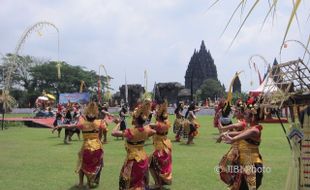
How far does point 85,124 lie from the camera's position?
31.6 ft

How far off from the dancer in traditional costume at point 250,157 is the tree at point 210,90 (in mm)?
77947

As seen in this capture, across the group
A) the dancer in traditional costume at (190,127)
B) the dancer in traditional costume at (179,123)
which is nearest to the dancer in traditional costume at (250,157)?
the dancer in traditional costume at (190,127)

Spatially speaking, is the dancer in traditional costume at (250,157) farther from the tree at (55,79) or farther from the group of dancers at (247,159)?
the tree at (55,79)

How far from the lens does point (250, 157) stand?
271 inches

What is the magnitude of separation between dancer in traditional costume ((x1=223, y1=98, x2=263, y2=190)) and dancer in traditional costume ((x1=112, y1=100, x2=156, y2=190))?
1571 millimetres

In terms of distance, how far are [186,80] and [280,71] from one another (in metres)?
91.8

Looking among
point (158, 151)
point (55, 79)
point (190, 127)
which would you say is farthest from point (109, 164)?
point (55, 79)

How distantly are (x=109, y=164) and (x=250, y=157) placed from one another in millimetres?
6277

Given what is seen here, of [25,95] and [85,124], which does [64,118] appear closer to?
[85,124]

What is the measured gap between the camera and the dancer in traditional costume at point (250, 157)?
679cm

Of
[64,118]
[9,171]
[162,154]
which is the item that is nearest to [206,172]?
[162,154]

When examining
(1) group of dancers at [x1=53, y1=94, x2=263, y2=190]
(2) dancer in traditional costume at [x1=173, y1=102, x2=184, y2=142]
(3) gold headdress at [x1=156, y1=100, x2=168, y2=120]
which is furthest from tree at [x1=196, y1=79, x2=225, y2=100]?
(1) group of dancers at [x1=53, y1=94, x2=263, y2=190]

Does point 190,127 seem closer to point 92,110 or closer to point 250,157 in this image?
point 92,110

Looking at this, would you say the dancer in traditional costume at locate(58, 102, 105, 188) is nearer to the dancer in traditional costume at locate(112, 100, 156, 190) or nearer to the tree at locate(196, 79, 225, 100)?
the dancer in traditional costume at locate(112, 100, 156, 190)
